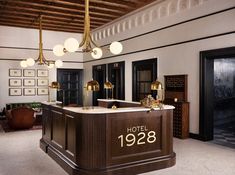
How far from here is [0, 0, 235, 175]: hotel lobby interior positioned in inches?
148

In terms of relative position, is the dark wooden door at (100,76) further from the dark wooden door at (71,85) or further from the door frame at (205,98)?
the door frame at (205,98)

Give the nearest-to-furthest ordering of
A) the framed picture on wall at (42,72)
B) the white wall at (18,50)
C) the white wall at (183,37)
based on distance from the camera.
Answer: the white wall at (183,37), the white wall at (18,50), the framed picture on wall at (42,72)

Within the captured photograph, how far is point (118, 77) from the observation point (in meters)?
9.09

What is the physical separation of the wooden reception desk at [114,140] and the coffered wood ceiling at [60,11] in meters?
3.84

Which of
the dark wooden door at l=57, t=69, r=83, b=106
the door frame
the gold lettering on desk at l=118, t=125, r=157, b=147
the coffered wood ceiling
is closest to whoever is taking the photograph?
the gold lettering on desk at l=118, t=125, r=157, b=147

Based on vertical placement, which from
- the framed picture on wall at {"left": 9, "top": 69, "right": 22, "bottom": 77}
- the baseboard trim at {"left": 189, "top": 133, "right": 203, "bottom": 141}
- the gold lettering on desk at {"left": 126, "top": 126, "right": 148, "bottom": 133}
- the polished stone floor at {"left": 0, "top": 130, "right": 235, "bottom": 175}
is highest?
the framed picture on wall at {"left": 9, "top": 69, "right": 22, "bottom": 77}

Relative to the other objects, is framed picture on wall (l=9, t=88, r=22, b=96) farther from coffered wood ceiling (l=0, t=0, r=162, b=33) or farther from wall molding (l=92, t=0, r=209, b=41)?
wall molding (l=92, t=0, r=209, b=41)

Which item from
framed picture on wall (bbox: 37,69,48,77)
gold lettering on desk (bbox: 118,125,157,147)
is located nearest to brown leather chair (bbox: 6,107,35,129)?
framed picture on wall (bbox: 37,69,48,77)

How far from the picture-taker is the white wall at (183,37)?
5.34 meters

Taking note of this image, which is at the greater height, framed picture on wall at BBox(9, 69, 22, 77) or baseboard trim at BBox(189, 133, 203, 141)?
framed picture on wall at BBox(9, 69, 22, 77)

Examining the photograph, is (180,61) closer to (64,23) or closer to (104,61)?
(104,61)

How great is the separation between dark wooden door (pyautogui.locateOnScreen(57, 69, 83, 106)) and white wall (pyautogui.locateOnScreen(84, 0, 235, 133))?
11.5 ft

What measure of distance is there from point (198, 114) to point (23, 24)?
284 inches

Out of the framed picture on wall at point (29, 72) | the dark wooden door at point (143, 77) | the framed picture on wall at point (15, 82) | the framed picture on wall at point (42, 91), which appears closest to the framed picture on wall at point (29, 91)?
the framed picture on wall at point (42, 91)
